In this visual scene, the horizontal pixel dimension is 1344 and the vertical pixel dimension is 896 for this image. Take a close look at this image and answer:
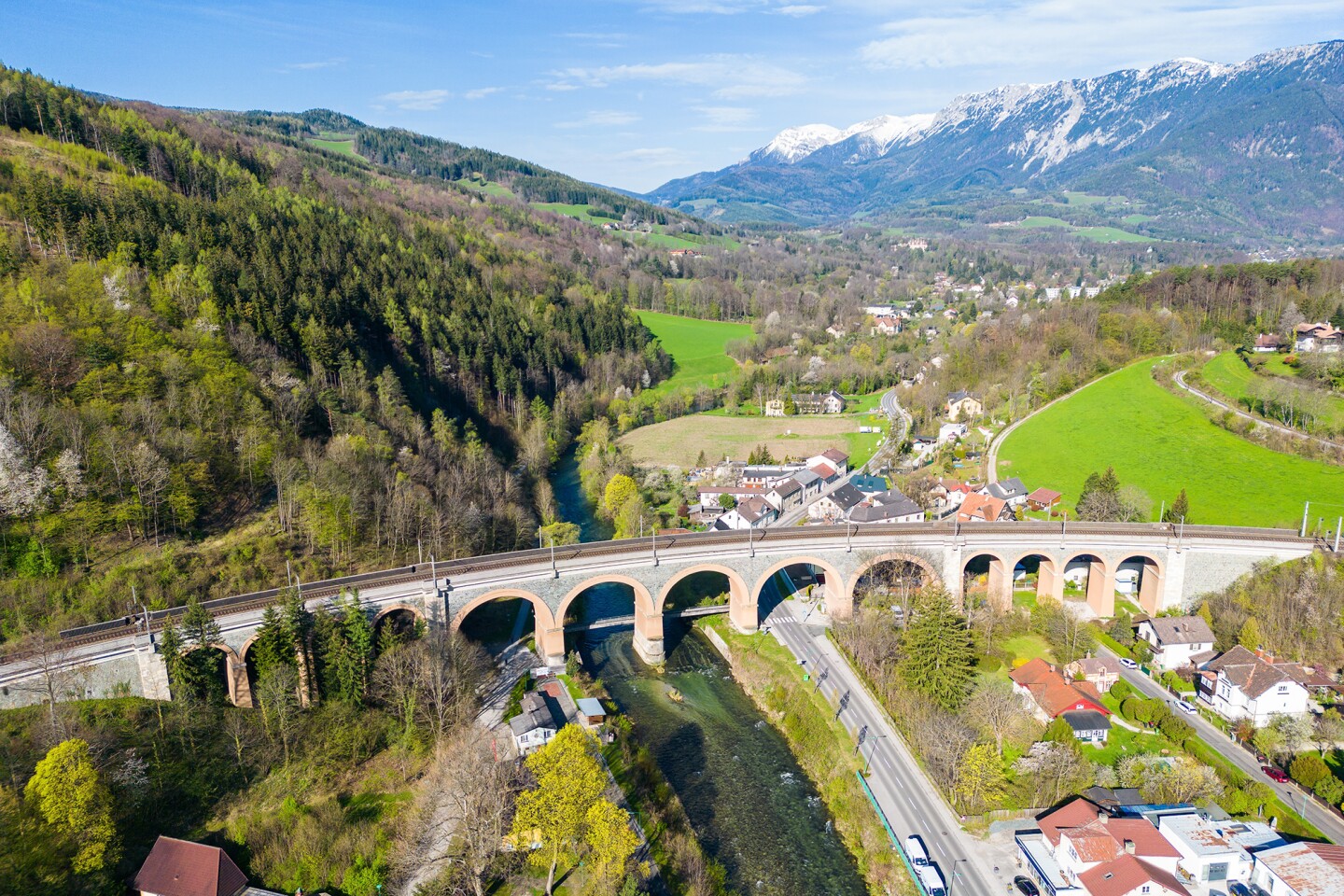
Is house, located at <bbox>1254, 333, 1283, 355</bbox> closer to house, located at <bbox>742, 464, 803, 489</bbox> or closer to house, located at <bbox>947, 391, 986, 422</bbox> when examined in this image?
house, located at <bbox>947, 391, 986, 422</bbox>

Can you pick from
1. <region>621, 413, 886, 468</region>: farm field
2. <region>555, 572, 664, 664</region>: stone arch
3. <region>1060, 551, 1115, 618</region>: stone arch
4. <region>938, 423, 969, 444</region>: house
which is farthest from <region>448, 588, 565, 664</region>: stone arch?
<region>938, 423, 969, 444</region>: house

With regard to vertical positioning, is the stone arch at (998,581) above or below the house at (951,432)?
below

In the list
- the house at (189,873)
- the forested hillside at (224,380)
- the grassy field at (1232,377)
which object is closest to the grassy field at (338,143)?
the forested hillside at (224,380)

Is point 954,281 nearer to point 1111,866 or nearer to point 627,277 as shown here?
point 627,277

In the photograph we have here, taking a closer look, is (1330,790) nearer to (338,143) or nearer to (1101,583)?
(1101,583)

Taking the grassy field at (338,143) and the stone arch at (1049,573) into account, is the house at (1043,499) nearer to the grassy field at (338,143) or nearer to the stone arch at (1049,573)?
the stone arch at (1049,573)

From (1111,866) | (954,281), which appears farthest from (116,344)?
(954,281)
